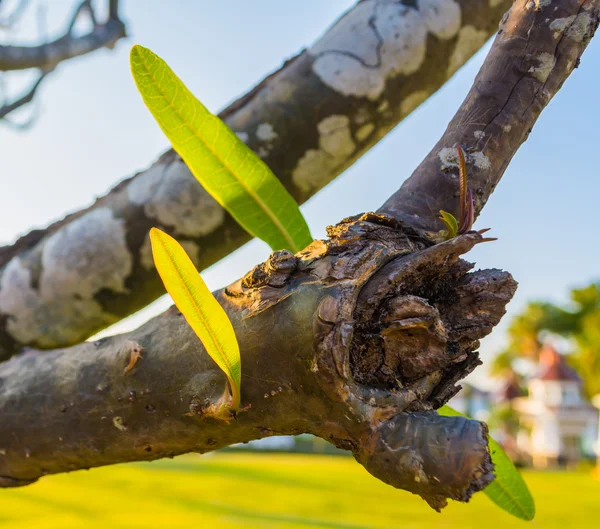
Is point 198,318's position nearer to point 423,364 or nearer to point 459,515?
point 423,364

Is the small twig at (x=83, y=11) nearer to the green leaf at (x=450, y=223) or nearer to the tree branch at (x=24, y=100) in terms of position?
the tree branch at (x=24, y=100)

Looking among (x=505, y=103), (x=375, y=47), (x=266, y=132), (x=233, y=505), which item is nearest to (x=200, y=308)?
(x=505, y=103)

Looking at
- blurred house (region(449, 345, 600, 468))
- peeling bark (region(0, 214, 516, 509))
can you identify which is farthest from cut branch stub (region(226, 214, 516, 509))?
blurred house (region(449, 345, 600, 468))

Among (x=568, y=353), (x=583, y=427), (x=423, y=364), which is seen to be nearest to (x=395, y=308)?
(x=423, y=364)

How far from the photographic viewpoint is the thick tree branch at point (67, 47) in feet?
5.13

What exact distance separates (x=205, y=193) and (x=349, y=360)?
1.51 feet

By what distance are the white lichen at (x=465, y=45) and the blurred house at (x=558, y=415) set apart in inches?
525

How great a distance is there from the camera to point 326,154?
2.82 ft

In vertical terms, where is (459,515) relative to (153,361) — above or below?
below

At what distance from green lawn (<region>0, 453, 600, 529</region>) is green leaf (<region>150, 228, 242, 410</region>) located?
40.6 inches

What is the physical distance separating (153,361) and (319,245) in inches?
7.2

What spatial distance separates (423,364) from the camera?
0.45 meters

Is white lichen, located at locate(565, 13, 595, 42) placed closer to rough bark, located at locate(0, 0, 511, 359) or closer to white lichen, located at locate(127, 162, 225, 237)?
rough bark, located at locate(0, 0, 511, 359)

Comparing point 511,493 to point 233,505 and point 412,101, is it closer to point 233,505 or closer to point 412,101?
point 412,101
